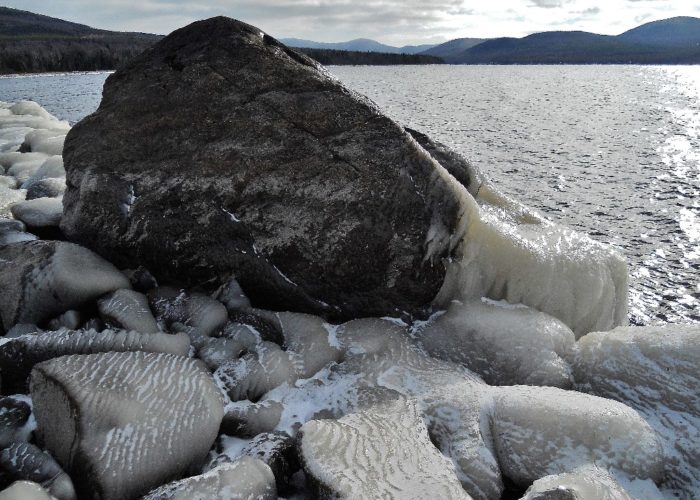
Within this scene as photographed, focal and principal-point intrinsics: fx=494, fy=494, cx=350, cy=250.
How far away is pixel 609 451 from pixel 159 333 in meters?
4.45

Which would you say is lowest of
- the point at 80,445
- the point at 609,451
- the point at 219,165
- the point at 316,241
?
the point at 609,451

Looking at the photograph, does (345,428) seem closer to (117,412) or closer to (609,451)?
(117,412)

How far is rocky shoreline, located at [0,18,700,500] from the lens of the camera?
398 cm

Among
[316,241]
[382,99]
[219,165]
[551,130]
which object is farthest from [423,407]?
[382,99]

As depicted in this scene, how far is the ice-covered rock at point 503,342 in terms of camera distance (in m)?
5.33

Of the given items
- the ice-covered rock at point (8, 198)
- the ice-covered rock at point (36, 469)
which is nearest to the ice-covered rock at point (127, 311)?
the ice-covered rock at point (36, 469)

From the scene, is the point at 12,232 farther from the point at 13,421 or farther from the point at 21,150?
the point at 21,150

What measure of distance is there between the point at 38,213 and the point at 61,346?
3.54m

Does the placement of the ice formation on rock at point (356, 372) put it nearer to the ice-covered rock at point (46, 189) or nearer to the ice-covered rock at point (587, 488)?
the ice-covered rock at point (587, 488)

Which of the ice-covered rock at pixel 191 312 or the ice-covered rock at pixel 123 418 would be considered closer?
the ice-covered rock at pixel 123 418

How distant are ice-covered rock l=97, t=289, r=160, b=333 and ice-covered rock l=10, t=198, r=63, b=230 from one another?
2.50 m

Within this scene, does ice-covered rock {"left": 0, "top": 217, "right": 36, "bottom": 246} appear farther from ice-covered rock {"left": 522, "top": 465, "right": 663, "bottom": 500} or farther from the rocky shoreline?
ice-covered rock {"left": 522, "top": 465, "right": 663, "bottom": 500}

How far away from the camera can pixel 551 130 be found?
2733 cm

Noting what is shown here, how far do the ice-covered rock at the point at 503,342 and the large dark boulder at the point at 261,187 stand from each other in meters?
0.49
